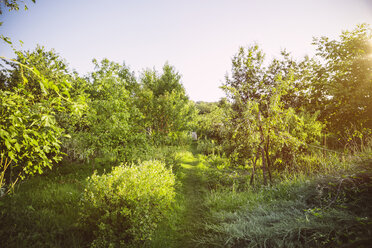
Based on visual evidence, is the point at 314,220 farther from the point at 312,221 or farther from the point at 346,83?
the point at 346,83

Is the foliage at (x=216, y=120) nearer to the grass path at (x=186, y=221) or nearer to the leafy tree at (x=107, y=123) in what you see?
the grass path at (x=186, y=221)

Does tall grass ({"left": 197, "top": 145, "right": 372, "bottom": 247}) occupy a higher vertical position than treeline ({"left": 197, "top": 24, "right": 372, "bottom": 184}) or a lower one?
lower

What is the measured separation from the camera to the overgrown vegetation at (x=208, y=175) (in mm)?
2762

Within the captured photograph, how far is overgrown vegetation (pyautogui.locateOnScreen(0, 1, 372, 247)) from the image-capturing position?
2762 mm

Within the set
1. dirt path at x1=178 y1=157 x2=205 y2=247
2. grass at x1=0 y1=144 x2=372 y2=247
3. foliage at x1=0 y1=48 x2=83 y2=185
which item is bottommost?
dirt path at x1=178 y1=157 x2=205 y2=247

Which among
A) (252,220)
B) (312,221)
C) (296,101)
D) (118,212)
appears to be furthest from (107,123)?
(296,101)

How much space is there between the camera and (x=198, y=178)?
9.18 meters

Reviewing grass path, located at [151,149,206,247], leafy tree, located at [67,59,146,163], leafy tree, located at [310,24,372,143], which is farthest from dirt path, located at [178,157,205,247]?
leafy tree, located at [310,24,372,143]

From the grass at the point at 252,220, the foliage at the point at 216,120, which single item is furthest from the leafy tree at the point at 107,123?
the foliage at the point at 216,120

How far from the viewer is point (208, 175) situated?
880 cm

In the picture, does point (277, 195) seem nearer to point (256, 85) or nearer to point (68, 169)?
point (256, 85)

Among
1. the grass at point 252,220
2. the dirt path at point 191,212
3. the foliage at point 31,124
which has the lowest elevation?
the dirt path at point 191,212

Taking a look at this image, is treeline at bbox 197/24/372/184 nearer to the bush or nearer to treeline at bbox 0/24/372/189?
treeline at bbox 0/24/372/189

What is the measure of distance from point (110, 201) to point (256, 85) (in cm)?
734
